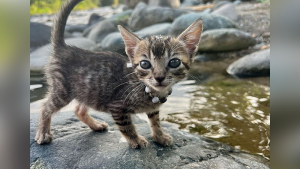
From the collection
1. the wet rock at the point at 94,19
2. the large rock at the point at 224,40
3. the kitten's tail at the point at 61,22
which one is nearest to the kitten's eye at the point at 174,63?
the kitten's tail at the point at 61,22

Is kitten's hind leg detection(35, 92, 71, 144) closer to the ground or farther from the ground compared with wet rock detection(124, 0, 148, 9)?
closer to the ground

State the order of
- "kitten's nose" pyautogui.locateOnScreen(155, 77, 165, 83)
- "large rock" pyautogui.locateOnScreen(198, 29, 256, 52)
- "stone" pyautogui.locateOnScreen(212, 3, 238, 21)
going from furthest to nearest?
1. "stone" pyautogui.locateOnScreen(212, 3, 238, 21)
2. "large rock" pyautogui.locateOnScreen(198, 29, 256, 52)
3. "kitten's nose" pyautogui.locateOnScreen(155, 77, 165, 83)

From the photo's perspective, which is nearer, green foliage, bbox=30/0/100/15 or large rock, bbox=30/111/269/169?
large rock, bbox=30/111/269/169

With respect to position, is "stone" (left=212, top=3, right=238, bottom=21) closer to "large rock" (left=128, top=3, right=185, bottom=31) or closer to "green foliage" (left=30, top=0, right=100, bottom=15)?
"large rock" (left=128, top=3, right=185, bottom=31)

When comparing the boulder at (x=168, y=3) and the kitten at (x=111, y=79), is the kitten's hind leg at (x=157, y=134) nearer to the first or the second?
the kitten at (x=111, y=79)

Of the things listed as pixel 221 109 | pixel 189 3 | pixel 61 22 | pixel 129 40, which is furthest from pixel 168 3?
pixel 129 40

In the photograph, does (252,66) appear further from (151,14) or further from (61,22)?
(61,22)

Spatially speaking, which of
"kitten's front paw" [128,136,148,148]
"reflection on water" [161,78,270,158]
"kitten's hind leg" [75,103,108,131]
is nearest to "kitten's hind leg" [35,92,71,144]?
"kitten's hind leg" [75,103,108,131]
